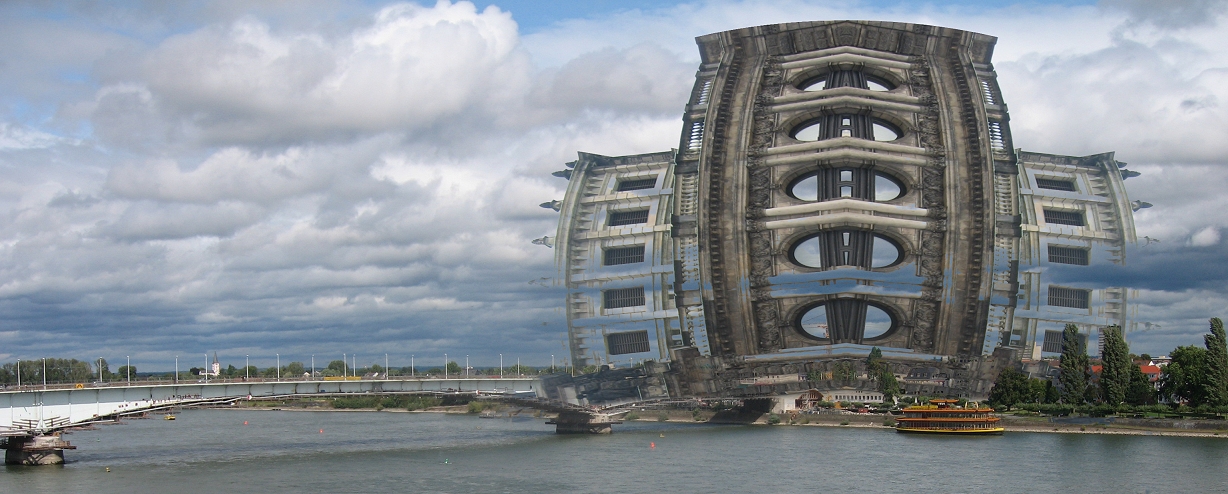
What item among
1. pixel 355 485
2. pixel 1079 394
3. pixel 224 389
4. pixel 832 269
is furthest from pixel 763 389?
pixel 355 485

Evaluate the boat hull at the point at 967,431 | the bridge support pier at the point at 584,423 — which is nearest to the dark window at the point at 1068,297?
the boat hull at the point at 967,431

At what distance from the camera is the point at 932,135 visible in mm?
111812

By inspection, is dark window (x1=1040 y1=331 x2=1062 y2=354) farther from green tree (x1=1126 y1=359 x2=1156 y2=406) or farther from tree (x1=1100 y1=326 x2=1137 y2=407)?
tree (x1=1100 y1=326 x2=1137 y2=407)

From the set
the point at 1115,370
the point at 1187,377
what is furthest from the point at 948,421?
the point at 1187,377

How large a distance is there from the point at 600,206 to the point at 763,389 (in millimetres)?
22405

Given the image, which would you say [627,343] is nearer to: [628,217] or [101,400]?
[628,217]

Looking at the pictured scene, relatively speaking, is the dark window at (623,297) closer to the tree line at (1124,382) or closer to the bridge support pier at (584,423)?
the bridge support pier at (584,423)

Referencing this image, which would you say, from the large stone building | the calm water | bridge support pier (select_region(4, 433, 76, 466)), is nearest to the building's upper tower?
the large stone building

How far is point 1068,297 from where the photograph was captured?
113m

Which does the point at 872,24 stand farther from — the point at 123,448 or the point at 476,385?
the point at 123,448

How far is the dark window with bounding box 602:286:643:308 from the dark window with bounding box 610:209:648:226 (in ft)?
19.4

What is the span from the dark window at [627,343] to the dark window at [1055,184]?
35859 mm

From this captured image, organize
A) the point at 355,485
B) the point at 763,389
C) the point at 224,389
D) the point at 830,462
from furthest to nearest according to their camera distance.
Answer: the point at 763,389 → the point at 224,389 → the point at 830,462 → the point at 355,485

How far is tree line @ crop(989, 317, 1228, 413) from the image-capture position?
8362cm
